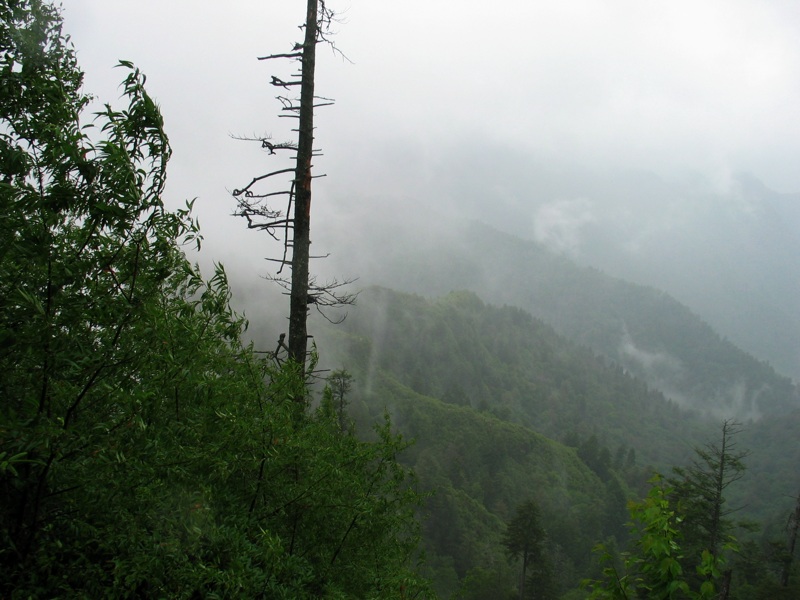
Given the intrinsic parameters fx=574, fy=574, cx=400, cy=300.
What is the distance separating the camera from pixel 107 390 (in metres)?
3.62

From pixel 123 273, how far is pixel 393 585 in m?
3.88

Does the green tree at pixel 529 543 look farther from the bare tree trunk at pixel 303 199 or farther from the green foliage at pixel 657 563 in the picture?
the green foliage at pixel 657 563

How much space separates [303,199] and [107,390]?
5.80 metres

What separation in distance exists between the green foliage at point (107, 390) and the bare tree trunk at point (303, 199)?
378 cm

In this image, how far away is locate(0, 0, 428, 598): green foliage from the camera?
342 centimetres

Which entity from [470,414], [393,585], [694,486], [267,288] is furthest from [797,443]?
[393,585]

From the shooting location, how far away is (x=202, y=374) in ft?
16.0

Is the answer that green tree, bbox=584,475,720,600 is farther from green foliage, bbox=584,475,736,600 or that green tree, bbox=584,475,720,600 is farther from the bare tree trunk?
the bare tree trunk

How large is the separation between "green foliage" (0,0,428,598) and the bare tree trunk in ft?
12.4

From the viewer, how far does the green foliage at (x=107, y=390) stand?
11.2ft

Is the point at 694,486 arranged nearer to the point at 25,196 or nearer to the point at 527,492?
the point at 25,196

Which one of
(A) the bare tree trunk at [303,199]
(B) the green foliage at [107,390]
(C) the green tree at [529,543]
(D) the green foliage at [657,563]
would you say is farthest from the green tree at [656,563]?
(C) the green tree at [529,543]

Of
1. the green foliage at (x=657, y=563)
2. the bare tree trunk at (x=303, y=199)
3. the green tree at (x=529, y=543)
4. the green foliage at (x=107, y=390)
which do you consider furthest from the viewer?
the green tree at (x=529, y=543)

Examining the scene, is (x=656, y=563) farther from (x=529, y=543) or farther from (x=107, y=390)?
(x=529, y=543)
